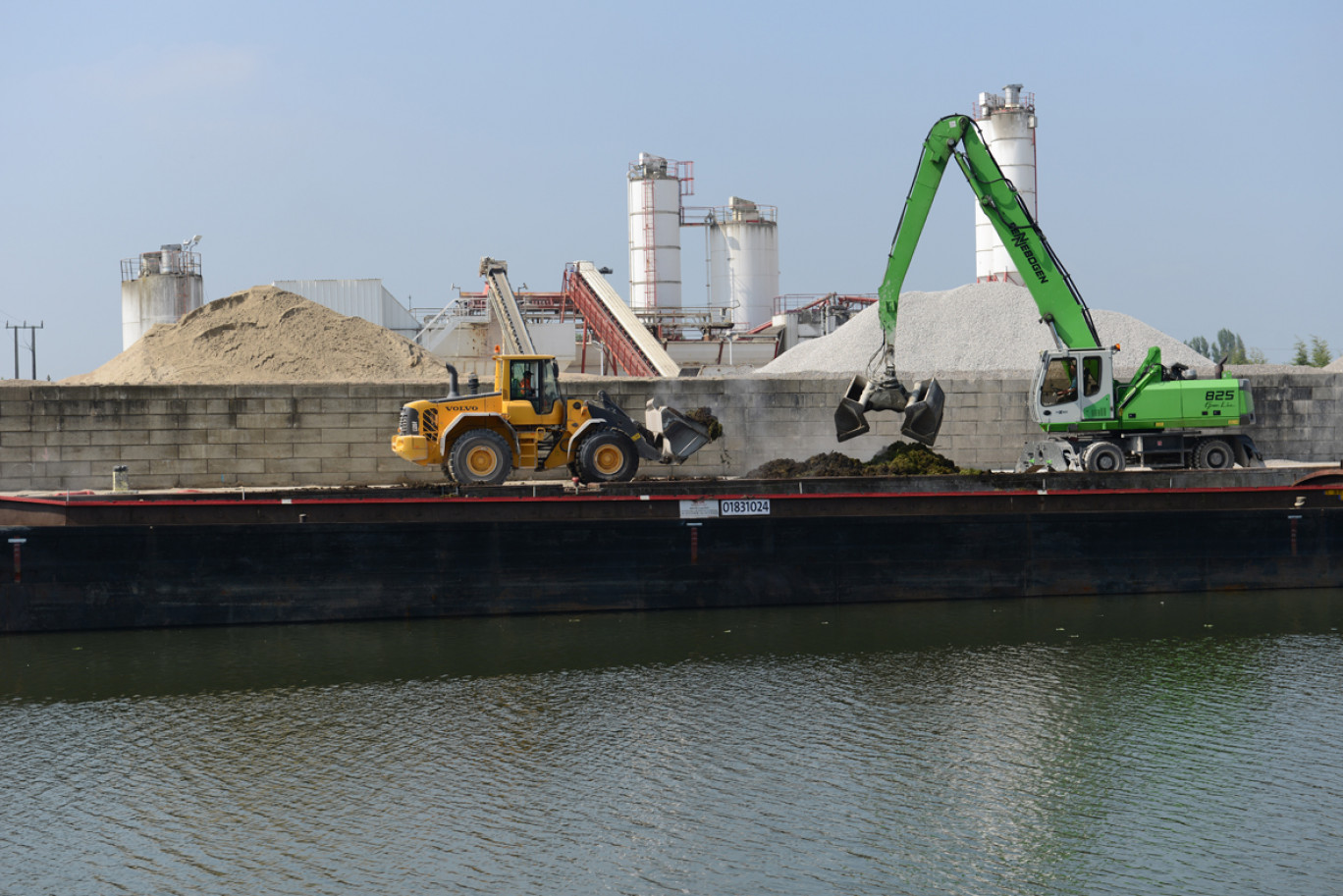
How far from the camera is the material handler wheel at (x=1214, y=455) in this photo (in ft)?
68.1

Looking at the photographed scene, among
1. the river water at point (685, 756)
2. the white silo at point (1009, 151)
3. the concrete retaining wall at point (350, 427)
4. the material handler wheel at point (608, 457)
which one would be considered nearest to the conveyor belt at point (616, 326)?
the white silo at point (1009, 151)

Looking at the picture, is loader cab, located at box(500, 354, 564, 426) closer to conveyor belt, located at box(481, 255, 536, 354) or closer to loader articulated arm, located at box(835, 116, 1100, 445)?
loader articulated arm, located at box(835, 116, 1100, 445)

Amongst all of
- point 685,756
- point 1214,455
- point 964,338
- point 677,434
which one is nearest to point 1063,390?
point 1214,455

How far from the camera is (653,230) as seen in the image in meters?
62.1

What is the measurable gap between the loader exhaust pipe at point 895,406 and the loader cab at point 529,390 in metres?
4.95

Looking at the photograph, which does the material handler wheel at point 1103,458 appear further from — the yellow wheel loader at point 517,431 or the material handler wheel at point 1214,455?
the yellow wheel loader at point 517,431

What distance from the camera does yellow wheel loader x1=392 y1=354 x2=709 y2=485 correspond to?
61.2 feet

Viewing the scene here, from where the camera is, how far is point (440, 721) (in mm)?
13047

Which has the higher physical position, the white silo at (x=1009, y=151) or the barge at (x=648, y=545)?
the white silo at (x=1009, y=151)

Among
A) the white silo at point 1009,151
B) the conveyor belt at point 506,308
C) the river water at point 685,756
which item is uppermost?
the white silo at point 1009,151

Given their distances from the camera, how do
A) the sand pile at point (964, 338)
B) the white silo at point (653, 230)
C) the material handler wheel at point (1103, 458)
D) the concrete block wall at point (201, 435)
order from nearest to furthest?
the material handler wheel at point (1103, 458) → the concrete block wall at point (201, 435) → the sand pile at point (964, 338) → the white silo at point (653, 230)

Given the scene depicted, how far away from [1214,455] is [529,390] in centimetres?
1166

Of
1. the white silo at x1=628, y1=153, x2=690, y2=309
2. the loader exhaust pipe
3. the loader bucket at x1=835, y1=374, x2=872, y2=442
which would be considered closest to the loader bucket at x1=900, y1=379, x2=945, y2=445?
the loader exhaust pipe

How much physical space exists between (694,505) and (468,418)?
12.3ft
